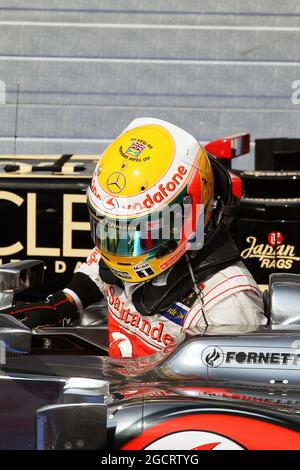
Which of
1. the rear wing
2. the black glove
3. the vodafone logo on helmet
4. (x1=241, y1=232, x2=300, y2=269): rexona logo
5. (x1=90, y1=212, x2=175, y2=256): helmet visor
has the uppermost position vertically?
the rear wing

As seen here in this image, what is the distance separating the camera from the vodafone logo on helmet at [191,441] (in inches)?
75.0

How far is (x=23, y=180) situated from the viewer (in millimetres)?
4746

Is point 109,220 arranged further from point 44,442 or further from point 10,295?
point 44,442

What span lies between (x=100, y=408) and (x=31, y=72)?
22.2 feet

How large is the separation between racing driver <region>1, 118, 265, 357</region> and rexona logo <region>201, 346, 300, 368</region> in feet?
1.29

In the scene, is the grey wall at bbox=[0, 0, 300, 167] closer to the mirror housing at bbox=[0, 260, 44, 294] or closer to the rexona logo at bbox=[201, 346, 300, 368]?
the mirror housing at bbox=[0, 260, 44, 294]

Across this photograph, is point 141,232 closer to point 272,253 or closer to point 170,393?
point 170,393

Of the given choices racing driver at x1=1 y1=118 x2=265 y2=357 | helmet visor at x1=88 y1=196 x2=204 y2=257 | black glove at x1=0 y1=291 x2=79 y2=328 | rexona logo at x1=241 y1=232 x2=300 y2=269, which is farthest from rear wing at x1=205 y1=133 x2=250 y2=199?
helmet visor at x1=88 y1=196 x2=204 y2=257

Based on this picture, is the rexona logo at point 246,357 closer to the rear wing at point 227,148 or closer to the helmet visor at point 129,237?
the helmet visor at point 129,237

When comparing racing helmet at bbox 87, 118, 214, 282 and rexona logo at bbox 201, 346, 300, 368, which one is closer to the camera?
rexona logo at bbox 201, 346, 300, 368

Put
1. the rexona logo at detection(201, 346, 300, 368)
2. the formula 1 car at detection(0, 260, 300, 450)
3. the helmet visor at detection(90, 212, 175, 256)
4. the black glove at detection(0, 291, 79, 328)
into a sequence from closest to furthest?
the formula 1 car at detection(0, 260, 300, 450) < the rexona logo at detection(201, 346, 300, 368) < the helmet visor at detection(90, 212, 175, 256) < the black glove at detection(0, 291, 79, 328)

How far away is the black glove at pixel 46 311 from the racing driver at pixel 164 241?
0.27 meters

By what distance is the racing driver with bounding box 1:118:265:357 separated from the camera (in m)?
2.65

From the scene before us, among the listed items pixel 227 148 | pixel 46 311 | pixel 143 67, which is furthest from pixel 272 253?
pixel 143 67
